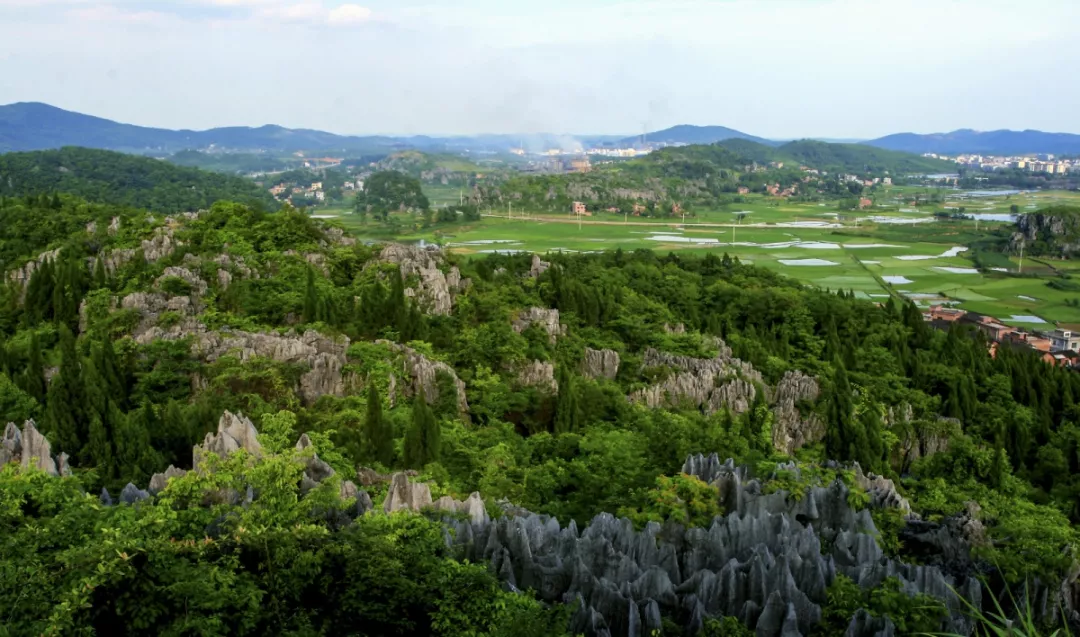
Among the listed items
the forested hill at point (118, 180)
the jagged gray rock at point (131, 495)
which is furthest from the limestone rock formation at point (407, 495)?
the forested hill at point (118, 180)

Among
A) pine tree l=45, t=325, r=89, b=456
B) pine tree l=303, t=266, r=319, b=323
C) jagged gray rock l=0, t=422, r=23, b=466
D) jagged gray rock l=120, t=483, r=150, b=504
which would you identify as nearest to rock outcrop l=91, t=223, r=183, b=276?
pine tree l=303, t=266, r=319, b=323

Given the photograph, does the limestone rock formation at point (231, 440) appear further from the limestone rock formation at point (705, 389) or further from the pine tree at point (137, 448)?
the limestone rock formation at point (705, 389)

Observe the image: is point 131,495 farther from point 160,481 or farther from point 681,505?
point 681,505

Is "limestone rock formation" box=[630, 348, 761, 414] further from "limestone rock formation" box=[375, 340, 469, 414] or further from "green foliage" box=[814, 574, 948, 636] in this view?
"green foliage" box=[814, 574, 948, 636]

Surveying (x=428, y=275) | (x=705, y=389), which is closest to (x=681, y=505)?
(x=705, y=389)

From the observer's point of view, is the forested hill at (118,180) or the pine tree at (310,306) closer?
the pine tree at (310,306)

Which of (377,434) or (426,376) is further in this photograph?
(426,376)

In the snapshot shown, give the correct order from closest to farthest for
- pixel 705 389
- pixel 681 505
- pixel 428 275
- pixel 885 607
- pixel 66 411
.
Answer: pixel 885 607
pixel 681 505
pixel 66 411
pixel 705 389
pixel 428 275
